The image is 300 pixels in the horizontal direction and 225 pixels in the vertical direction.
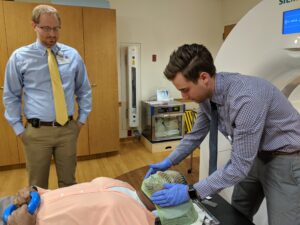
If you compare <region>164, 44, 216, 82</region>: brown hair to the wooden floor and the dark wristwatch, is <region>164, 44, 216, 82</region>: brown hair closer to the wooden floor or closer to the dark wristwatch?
the dark wristwatch

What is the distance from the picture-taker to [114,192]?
1.17 metres

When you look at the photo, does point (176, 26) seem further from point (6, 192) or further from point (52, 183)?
point (6, 192)

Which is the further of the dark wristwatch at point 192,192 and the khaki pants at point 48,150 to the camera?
the khaki pants at point 48,150

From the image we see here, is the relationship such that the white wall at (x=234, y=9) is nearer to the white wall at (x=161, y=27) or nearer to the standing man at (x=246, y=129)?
the white wall at (x=161, y=27)

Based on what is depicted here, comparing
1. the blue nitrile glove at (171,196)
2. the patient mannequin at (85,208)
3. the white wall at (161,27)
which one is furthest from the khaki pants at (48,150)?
the white wall at (161,27)

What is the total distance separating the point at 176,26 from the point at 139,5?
2.24 ft

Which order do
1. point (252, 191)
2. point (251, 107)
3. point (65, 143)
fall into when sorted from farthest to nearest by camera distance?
1. point (65, 143)
2. point (252, 191)
3. point (251, 107)

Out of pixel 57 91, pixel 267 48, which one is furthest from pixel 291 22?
A: pixel 57 91

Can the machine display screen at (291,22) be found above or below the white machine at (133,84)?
above

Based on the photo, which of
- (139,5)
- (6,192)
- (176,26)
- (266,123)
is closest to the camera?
(266,123)

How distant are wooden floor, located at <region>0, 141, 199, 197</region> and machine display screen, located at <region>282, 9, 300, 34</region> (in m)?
2.33

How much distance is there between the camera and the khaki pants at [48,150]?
75.5 inches

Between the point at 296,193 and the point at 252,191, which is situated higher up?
the point at 296,193

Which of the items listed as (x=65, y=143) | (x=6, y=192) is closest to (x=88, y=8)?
(x=65, y=143)
